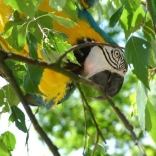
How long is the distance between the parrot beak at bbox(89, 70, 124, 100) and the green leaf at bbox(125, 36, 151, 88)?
416mm

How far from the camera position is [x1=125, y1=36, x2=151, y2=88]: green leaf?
35.7 inches

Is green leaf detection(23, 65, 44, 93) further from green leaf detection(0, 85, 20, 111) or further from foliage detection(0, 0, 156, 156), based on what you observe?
green leaf detection(0, 85, 20, 111)

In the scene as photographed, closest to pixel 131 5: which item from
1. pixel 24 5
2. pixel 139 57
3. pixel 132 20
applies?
pixel 132 20

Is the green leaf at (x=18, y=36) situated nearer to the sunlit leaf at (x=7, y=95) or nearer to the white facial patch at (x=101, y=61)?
the sunlit leaf at (x=7, y=95)

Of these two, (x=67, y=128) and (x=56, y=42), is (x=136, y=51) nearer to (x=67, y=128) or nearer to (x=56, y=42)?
(x=56, y=42)

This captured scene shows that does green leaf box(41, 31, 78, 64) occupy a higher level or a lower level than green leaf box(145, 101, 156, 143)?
higher

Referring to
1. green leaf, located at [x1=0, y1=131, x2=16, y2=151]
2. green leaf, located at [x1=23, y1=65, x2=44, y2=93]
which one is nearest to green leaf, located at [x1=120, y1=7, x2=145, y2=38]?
green leaf, located at [x1=23, y1=65, x2=44, y2=93]

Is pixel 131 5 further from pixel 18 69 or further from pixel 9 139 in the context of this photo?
pixel 9 139

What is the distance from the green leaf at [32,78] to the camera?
3.07 feet

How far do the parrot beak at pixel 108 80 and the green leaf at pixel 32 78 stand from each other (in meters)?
0.40

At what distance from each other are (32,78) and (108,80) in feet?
1.50

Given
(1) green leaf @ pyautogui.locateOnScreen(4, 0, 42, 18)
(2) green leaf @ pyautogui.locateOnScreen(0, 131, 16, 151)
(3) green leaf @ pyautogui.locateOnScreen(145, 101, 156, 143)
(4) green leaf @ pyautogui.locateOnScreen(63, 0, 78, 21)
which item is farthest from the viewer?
(2) green leaf @ pyautogui.locateOnScreen(0, 131, 16, 151)

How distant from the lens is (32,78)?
0.94 metres

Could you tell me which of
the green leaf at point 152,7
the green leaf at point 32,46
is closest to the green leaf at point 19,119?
the green leaf at point 32,46
